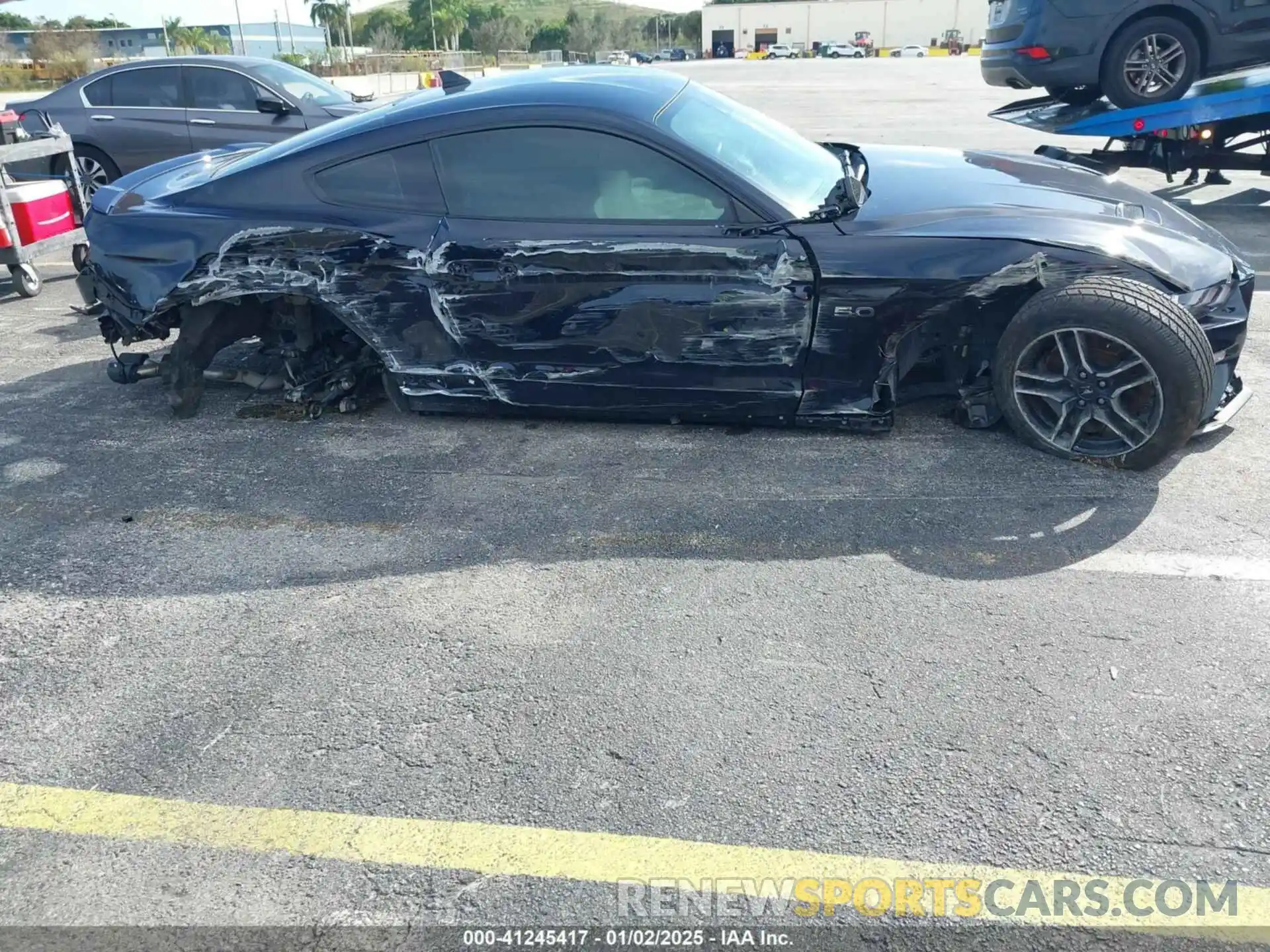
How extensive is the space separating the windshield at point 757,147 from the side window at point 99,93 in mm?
7079

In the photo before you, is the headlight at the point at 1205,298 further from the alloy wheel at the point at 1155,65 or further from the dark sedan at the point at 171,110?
the dark sedan at the point at 171,110

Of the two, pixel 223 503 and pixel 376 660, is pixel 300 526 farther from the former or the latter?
pixel 376 660

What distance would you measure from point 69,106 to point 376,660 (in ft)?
28.2

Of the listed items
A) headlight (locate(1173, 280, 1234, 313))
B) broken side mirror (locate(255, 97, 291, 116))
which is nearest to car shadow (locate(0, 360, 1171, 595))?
headlight (locate(1173, 280, 1234, 313))

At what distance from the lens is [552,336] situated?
156 inches

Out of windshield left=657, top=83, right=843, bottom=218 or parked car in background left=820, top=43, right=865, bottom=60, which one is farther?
parked car in background left=820, top=43, right=865, bottom=60

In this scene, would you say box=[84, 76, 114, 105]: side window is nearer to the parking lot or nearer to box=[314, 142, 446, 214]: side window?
the parking lot

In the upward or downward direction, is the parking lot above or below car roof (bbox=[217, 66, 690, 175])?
below

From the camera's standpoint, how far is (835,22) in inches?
3824

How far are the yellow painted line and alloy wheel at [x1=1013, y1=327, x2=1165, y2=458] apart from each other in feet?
6.52

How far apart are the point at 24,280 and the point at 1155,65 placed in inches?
351

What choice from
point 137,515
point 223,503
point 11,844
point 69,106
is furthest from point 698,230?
point 69,106

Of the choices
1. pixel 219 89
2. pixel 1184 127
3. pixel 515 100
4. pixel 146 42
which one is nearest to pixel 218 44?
pixel 146 42

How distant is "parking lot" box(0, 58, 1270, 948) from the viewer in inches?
86.0
